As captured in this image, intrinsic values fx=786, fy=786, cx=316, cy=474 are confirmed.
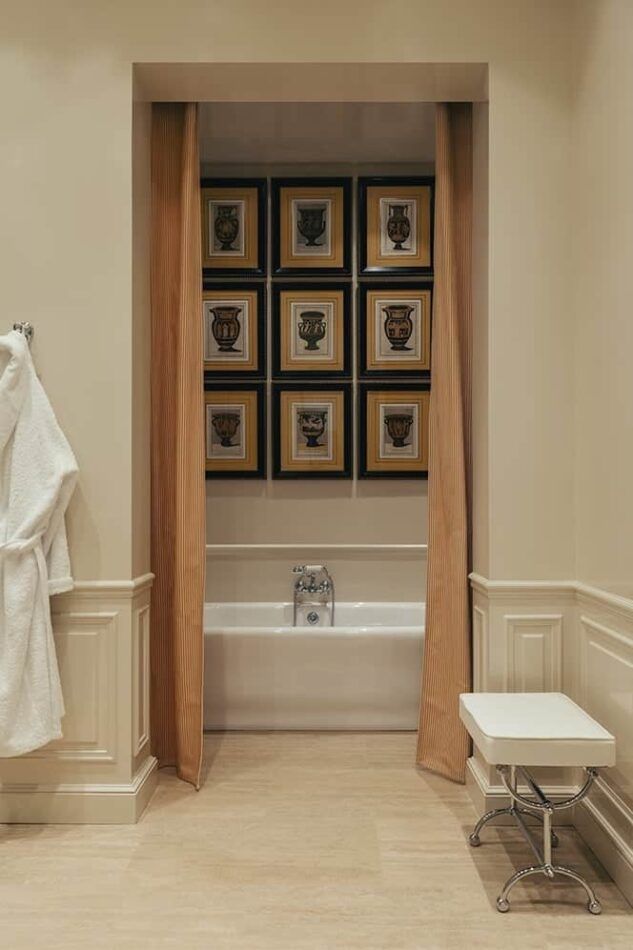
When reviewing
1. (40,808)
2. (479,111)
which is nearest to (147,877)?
(40,808)

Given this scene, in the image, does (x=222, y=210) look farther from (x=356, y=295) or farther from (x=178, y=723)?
(x=178, y=723)

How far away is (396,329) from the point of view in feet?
14.0

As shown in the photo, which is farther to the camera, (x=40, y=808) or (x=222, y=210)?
(x=222, y=210)

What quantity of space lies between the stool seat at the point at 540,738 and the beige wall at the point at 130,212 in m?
0.57

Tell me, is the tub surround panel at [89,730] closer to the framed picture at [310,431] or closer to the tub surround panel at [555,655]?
the tub surround panel at [555,655]

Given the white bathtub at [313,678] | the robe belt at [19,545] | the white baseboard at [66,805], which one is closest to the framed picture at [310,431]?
the white bathtub at [313,678]

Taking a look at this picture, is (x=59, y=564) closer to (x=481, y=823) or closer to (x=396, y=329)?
(x=481, y=823)

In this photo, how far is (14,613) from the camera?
2502mm

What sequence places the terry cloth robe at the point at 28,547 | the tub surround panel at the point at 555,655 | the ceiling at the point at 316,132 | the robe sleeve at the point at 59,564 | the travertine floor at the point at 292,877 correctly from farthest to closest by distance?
the ceiling at the point at 316,132 → the robe sleeve at the point at 59,564 → the terry cloth robe at the point at 28,547 → the tub surround panel at the point at 555,655 → the travertine floor at the point at 292,877

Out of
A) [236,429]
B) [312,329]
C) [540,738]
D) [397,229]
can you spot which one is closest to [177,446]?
[236,429]

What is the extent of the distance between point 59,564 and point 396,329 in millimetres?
2372

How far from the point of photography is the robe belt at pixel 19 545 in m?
2.51

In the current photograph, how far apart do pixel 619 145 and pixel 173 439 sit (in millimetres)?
1851

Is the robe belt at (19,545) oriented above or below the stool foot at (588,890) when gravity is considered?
above
